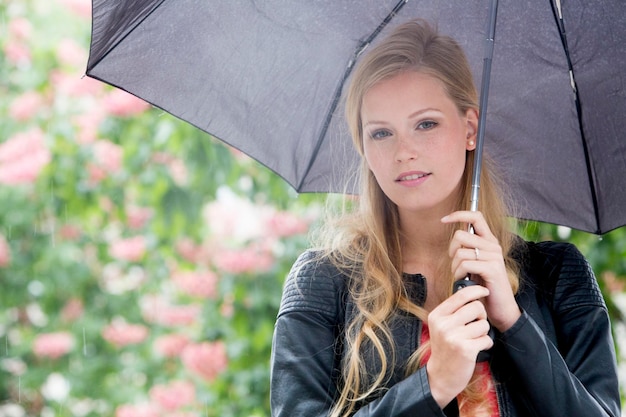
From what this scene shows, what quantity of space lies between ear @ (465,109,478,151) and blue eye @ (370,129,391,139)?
0.23m

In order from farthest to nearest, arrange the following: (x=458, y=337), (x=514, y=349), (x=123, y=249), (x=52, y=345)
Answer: (x=52, y=345) → (x=123, y=249) → (x=514, y=349) → (x=458, y=337)

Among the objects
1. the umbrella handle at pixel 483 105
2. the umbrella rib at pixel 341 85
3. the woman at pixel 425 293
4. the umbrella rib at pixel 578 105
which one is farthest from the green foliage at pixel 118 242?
the umbrella handle at pixel 483 105

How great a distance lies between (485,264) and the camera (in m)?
2.04

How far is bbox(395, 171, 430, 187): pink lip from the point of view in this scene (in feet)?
7.42

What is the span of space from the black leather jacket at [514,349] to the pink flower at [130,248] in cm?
318

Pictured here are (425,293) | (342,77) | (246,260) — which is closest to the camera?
(425,293)

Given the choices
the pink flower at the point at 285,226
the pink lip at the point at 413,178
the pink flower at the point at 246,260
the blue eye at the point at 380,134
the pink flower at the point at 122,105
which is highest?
the pink flower at the point at 122,105

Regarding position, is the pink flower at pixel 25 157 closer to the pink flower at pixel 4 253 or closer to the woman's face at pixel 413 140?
the pink flower at pixel 4 253

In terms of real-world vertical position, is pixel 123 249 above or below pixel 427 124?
above

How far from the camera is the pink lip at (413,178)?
7.42 feet

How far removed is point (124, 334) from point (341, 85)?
3.62 m

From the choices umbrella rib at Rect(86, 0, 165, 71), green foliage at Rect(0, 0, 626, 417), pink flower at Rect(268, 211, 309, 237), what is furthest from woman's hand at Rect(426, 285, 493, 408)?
pink flower at Rect(268, 211, 309, 237)

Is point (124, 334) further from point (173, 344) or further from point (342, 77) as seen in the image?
point (342, 77)

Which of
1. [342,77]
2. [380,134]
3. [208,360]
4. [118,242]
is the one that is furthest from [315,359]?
[118,242]
